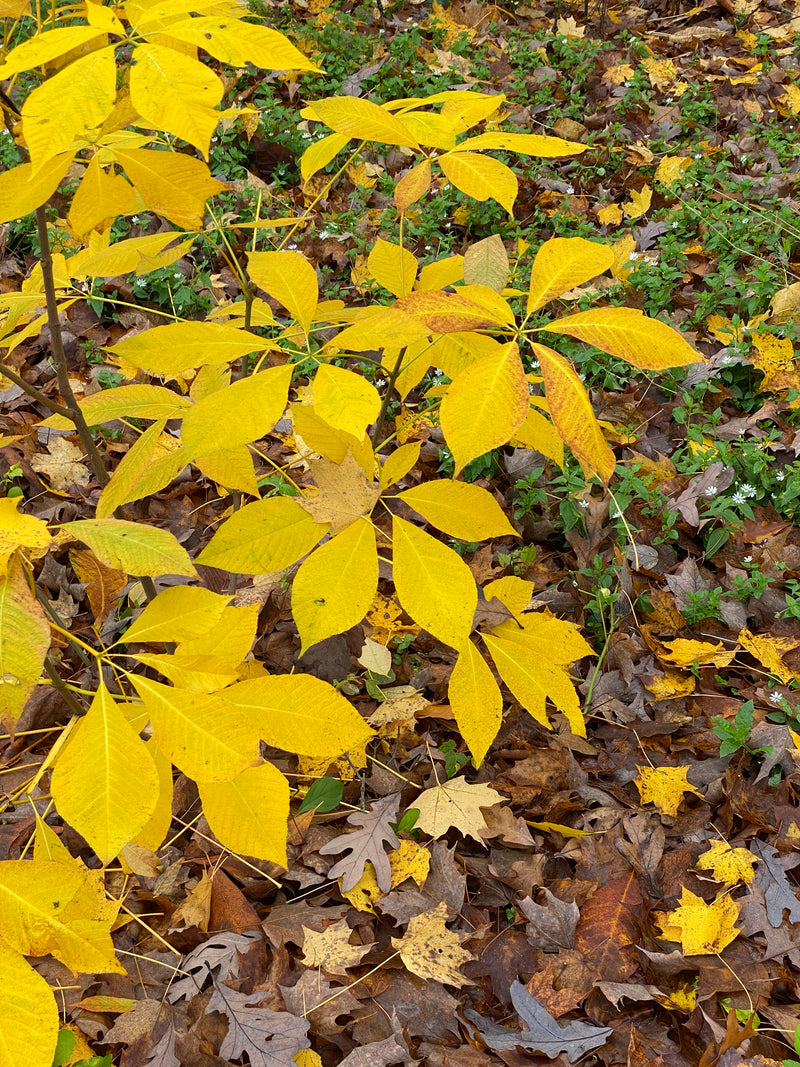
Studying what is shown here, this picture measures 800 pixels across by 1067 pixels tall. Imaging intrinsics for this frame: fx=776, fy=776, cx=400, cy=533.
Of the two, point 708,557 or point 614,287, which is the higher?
point 614,287

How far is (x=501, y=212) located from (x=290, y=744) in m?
3.12

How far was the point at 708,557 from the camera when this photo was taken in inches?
93.2

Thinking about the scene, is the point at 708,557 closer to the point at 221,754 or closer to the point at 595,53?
the point at 221,754

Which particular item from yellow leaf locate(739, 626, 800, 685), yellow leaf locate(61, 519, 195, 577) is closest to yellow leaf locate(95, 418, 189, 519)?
A: yellow leaf locate(61, 519, 195, 577)

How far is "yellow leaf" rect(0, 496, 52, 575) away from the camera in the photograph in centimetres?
78

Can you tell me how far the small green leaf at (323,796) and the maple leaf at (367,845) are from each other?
0.20 ft

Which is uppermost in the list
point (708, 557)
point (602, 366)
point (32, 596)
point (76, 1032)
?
point (32, 596)

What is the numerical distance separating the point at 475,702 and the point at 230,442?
62 centimetres

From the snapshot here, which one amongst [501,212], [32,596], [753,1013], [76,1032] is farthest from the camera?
[501,212]

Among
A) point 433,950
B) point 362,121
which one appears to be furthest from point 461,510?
point 433,950

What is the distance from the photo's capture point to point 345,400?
0.93 meters

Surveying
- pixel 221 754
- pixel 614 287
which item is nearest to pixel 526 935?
pixel 221 754

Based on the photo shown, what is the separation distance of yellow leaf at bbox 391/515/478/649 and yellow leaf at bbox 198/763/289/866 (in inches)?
10.8

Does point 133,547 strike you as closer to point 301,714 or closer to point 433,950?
point 301,714
